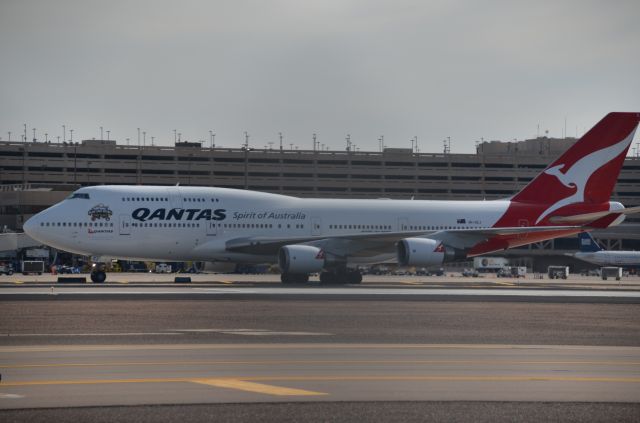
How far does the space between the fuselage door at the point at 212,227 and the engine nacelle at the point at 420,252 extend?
32.5 feet

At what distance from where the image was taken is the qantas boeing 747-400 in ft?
176

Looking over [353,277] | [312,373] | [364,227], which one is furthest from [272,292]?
[312,373]

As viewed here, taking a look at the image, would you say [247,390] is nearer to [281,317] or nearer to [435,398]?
[435,398]

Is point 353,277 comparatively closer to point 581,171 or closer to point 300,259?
point 300,259

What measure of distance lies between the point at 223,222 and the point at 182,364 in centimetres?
3651

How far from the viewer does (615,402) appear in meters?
15.9

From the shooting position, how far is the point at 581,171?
61.8m

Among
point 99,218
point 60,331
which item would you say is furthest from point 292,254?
point 60,331

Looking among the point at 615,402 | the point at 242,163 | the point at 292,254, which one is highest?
the point at 242,163

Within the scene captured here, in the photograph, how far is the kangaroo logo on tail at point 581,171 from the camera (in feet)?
202

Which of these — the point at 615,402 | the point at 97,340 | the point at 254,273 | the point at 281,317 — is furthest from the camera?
the point at 254,273

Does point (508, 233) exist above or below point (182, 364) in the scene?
above

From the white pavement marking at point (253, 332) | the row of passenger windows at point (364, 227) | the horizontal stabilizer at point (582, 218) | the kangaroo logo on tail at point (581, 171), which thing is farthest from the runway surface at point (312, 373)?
the kangaroo logo on tail at point (581, 171)

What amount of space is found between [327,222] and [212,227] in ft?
22.9
